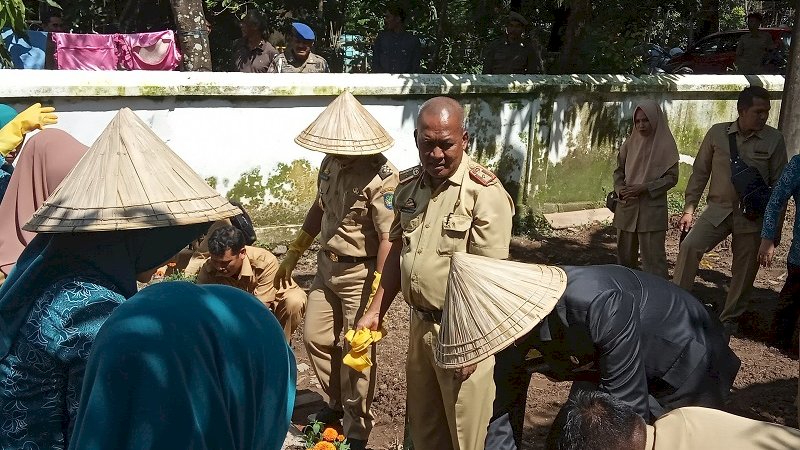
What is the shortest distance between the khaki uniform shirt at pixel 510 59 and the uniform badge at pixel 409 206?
666cm

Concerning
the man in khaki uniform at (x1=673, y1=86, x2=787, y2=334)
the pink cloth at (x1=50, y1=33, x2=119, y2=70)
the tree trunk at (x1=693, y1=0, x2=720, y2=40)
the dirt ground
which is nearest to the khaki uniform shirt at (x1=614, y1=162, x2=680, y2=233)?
the man in khaki uniform at (x1=673, y1=86, x2=787, y2=334)

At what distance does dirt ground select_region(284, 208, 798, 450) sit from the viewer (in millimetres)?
5141

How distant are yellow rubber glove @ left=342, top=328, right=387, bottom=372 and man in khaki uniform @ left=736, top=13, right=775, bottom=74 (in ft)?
42.6

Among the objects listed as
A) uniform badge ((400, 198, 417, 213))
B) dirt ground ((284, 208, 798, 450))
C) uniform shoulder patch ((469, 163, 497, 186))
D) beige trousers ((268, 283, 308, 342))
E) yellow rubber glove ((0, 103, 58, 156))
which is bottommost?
dirt ground ((284, 208, 798, 450))

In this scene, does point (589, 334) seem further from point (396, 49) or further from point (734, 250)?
point (396, 49)

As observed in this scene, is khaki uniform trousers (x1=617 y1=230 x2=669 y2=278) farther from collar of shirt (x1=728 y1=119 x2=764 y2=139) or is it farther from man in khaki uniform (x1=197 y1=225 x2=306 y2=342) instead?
man in khaki uniform (x1=197 y1=225 x2=306 y2=342)

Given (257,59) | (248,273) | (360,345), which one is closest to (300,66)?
(257,59)

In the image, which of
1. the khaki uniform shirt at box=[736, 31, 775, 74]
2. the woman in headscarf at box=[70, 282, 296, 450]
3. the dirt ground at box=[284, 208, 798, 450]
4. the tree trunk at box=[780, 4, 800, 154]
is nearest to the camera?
the woman in headscarf at box=[70, 282, 296, 450]

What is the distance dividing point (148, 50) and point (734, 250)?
6.95 metres

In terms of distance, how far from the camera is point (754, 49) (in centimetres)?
1527

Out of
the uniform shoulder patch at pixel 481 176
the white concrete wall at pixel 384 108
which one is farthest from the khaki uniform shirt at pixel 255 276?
the white concrete wall at pixel 384 108

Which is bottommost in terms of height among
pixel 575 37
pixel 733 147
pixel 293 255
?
pixel 293 255

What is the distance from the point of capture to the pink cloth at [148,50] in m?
10.2

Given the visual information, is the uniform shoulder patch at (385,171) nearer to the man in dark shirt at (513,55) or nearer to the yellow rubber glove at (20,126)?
the yellow rubber glove at (20,126)
